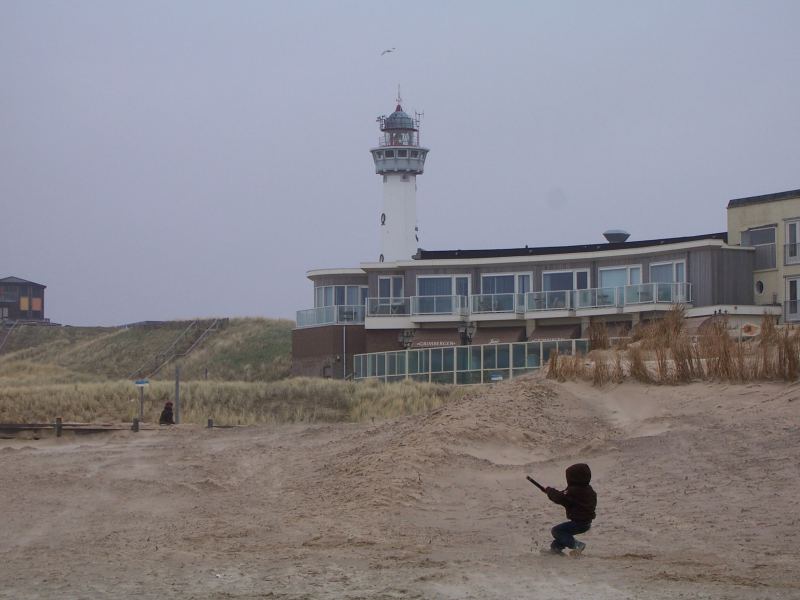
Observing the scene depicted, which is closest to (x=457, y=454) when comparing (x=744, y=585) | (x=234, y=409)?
(x=744, y=585)

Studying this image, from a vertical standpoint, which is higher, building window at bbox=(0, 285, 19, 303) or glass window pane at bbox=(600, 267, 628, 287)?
building window at bbox=(0, 285, 19, 303)

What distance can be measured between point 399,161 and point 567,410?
48.6 meters

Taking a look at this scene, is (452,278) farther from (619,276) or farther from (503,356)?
(503,356)

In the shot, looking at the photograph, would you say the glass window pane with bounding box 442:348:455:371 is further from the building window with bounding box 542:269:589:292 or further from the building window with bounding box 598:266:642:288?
the building window with bounding box 598:266:642:288

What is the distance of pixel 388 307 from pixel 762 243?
51.3ft

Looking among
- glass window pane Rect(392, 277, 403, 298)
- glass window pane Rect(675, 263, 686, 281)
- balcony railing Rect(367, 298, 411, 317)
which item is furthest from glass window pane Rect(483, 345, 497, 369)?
glass window pane Rect(392, 277, 403, 298)

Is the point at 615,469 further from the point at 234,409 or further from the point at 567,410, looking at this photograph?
the point at 234,409

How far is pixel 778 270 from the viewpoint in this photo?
4891 cm

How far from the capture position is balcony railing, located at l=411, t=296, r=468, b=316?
179 ft

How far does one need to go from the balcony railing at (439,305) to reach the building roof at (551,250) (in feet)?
8.04

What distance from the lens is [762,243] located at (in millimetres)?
49906

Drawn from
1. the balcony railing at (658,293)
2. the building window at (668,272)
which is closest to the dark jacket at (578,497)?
the balcony railing at (658,293)

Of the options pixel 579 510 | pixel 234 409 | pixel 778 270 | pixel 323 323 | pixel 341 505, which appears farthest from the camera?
pixel 323 323

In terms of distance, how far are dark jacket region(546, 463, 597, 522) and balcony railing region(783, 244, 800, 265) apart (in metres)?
37.5
